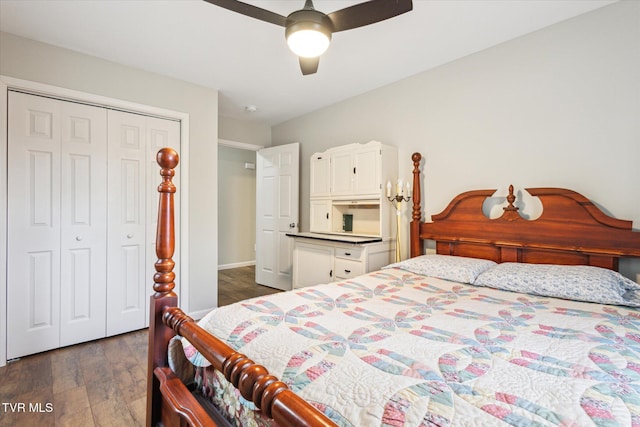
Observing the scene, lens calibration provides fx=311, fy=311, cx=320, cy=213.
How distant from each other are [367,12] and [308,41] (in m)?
0.35

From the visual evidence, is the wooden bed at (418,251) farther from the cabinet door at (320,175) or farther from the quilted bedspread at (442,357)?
the cabinet door at (320,175)

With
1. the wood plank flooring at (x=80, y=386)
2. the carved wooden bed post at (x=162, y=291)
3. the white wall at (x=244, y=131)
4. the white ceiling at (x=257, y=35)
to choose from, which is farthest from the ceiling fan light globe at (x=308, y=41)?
the white wall at (x=244, y=131)

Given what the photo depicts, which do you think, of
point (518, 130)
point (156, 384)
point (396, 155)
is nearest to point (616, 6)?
point (518, 130)

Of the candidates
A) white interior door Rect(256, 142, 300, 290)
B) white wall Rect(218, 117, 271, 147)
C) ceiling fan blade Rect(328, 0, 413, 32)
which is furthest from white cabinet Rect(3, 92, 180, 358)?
ceiling fan blade Rect(328, 0, 413, 32)

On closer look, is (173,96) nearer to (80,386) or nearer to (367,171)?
(367,171)

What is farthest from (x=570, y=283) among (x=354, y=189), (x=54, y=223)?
(x=54, y=223)

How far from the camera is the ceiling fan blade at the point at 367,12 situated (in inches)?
61.6

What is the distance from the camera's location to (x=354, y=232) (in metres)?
3.73

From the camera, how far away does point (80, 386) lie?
2.06 metres

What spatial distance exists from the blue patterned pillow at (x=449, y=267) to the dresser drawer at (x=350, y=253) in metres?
0.46

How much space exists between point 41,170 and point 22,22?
107 centimetres

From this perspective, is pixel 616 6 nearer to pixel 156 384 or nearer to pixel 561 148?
pixel 561 148

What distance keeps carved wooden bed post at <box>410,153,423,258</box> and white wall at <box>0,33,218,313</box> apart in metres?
2.14

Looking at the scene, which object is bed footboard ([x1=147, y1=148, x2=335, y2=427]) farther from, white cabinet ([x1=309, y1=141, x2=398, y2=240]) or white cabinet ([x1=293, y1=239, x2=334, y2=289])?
white cabinet ([x1=309, y1=141, x2=398, y2=240])
